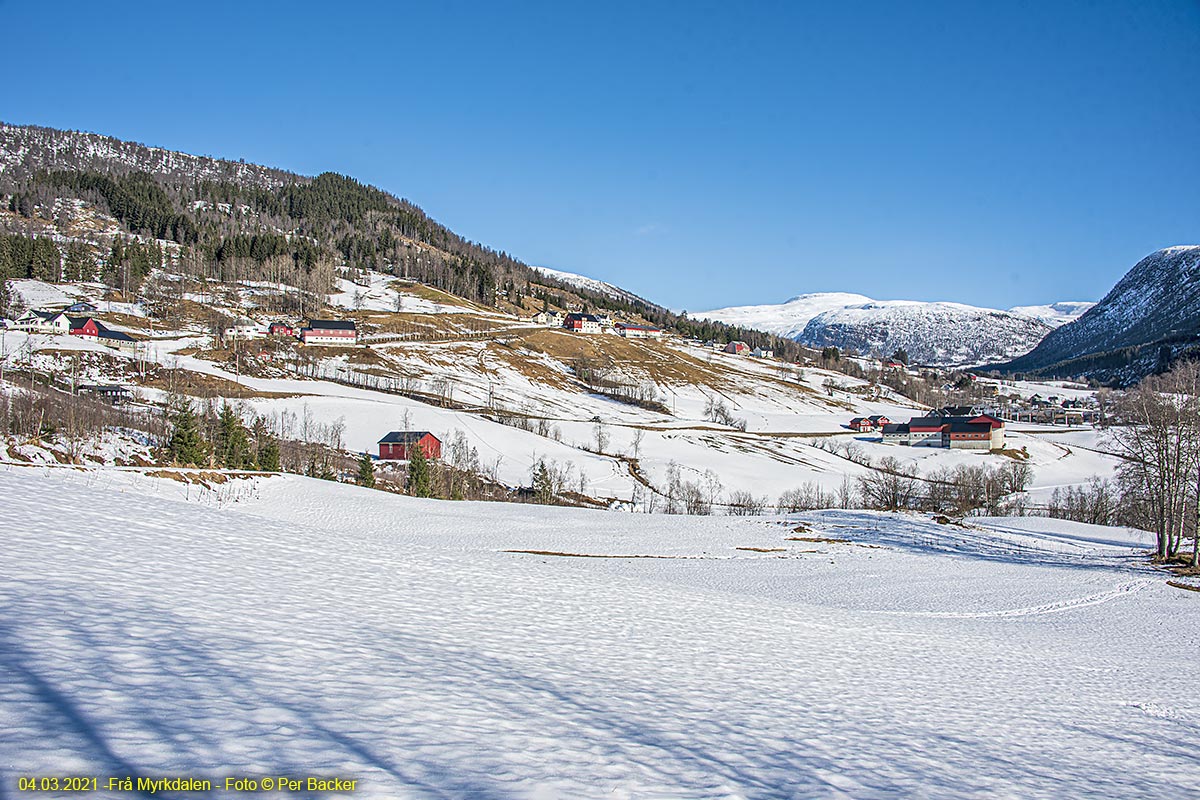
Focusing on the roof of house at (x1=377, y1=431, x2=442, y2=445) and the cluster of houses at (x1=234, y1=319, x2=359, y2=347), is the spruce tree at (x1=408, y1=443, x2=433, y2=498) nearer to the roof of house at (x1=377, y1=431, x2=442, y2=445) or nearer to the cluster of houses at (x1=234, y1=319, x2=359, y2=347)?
the roof of house at (x1=377, y1=431, x2=442, y2=445)

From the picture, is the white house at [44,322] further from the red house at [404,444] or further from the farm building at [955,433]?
the farm building at [955,433]

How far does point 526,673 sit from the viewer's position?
9.33 metres

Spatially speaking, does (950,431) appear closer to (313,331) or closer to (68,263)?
(313,331)

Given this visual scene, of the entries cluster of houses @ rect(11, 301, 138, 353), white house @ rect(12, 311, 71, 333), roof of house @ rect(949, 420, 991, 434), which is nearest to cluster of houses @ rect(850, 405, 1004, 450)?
roof of house @ rect(949, 420, 991, 434)

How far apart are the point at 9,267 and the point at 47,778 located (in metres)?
190

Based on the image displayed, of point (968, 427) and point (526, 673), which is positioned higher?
point (968, 427)

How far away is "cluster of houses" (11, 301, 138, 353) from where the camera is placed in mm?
112344

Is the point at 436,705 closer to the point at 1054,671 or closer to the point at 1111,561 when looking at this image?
the point at 1054,671

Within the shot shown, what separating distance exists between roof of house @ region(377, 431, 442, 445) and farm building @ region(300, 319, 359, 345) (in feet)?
232

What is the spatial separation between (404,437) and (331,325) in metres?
77.7

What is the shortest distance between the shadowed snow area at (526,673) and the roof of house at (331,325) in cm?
13394

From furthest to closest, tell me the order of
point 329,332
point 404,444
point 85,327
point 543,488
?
point 329,332 → point 85,327 → point 404,444 → point 543,488

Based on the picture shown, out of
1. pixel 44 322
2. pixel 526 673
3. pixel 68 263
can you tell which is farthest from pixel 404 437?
pixel 68 263

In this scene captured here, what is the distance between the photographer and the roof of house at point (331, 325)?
14839 cm
